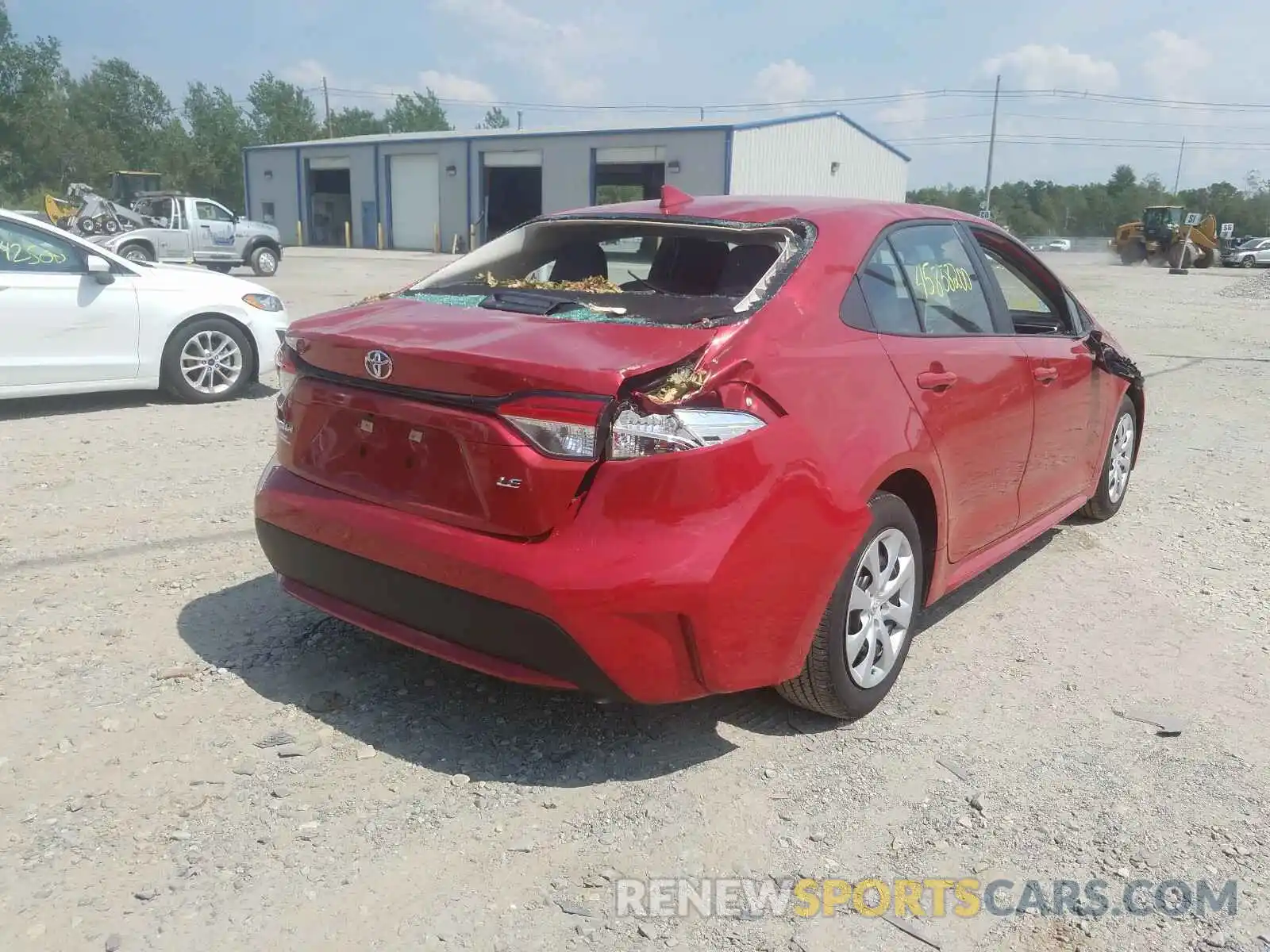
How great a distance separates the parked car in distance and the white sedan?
1847 inches

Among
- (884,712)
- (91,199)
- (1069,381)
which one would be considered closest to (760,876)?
(884,712)

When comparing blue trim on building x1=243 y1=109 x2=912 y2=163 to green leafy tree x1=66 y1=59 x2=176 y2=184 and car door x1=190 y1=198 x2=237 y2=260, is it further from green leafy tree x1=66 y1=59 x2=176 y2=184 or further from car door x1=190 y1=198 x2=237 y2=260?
green leafy tree x1=66 y1=59 x2=176 y2=184

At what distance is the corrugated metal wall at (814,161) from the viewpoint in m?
35.7

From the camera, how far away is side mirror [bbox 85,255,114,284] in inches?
295

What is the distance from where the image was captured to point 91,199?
2423 cm

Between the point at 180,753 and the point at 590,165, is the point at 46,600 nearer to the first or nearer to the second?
the point at 180,753

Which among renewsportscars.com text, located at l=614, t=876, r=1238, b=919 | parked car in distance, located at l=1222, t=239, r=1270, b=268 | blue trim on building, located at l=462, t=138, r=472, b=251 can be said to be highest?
blue trim on building, located at l=462, t=138, r=472, b=251

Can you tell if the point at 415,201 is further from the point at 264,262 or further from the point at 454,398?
the point at 454,398

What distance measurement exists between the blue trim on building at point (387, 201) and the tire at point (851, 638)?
1749 inches

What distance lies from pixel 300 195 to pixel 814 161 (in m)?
23.8

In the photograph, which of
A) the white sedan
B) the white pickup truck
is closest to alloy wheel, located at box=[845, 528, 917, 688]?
the white sedan

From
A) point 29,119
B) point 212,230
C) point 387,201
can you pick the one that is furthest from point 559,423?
point 29,119

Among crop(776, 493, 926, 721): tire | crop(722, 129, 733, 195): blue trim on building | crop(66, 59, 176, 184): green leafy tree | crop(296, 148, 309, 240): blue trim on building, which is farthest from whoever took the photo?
crop(66, 59, 176, 184): green leafy tree

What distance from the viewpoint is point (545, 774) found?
10.0 feet
